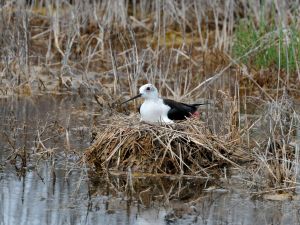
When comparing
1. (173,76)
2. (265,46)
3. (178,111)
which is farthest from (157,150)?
(265,46)

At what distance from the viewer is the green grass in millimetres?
10203

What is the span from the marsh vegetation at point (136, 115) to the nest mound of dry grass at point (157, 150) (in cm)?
1

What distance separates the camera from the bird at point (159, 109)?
782 cm

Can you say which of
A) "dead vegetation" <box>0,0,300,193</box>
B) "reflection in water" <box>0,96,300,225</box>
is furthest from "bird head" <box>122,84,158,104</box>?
"reflection in water" <box>0,96,300,225</box>

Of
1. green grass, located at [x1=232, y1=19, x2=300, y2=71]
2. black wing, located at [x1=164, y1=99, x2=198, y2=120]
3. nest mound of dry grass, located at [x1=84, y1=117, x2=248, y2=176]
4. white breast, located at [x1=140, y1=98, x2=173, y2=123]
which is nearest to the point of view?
nest mound of dry grass, located at [x1=84, y1=117, x2=248, y2=176]

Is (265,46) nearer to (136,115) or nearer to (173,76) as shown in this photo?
(173,76)

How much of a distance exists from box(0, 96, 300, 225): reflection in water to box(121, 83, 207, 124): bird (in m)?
0.62

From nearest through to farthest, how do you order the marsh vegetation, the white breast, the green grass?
the marsh vegetation → the white breast → the green grass

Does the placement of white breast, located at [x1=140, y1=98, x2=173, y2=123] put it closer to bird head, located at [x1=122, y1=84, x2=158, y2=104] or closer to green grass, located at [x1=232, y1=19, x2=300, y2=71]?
bird head, located at [x1=122, y1=84, x2=158, y2=104]

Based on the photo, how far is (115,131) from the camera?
7289 mm

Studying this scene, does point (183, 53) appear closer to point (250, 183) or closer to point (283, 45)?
point (283, 45)

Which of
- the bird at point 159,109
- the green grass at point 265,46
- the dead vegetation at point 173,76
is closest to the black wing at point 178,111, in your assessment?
the bird at point 159,109

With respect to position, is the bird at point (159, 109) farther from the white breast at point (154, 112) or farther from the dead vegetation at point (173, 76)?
the dead vegetation at point (173, 76)

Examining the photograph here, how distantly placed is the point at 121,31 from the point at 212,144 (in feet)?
15.3
